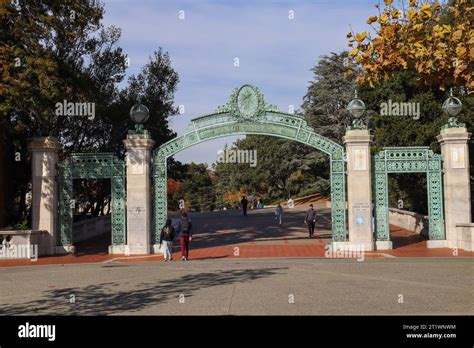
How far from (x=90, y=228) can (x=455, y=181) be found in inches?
673

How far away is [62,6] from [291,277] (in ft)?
45.4

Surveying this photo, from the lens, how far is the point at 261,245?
72.9 ft

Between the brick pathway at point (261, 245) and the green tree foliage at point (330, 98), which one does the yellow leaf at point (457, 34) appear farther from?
the green tree foliage at point (330, 98)

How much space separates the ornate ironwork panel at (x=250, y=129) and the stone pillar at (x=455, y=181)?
3632 mm

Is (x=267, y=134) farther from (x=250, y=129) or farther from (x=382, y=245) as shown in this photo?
(x=382, y=245)

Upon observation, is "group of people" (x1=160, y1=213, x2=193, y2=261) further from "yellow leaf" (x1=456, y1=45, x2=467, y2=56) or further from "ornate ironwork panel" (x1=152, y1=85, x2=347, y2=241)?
"yellow leaf" (x1=456, y1=45, x2=467, y2=56)

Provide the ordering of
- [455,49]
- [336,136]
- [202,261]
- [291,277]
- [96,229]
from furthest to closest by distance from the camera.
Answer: [336,136] < [96,229] < [202,261] < [291,277] < [455,49]

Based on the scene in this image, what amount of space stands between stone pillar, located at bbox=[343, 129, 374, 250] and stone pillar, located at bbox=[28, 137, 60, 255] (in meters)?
10.5

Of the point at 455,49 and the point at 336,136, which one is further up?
the point at 336,136

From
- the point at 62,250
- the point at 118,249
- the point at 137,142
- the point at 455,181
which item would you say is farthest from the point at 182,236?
the point at 455,181

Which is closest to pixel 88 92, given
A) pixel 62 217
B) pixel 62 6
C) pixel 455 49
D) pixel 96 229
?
pixel 62 6

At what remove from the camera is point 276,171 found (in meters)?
62.3

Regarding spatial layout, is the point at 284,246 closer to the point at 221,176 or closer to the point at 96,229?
the point at 96,229

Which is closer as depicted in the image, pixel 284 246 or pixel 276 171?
pixel 284 246
